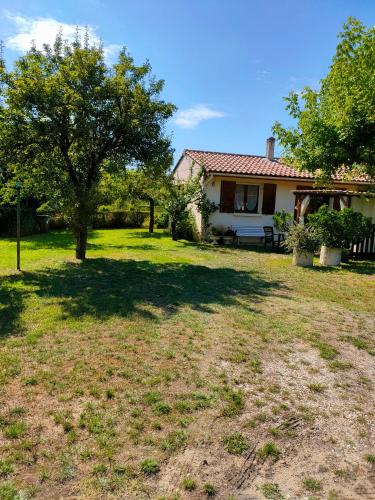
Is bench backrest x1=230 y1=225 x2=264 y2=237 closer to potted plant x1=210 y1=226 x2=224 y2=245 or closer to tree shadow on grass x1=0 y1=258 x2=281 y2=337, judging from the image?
potted plant x1=210 y1=226 x2=224 y2=245

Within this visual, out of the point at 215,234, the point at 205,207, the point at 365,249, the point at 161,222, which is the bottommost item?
the point at 365,249

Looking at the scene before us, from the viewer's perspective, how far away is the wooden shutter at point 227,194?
17.0 m

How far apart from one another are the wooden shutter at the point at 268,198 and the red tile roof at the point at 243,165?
63cm

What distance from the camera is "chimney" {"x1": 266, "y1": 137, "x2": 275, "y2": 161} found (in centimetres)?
2115

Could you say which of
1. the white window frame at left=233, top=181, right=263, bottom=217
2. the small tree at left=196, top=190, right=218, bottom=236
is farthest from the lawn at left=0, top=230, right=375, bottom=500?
the white window frame at left=233, top=181, right=263, bottom=217

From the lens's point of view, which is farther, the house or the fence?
the house

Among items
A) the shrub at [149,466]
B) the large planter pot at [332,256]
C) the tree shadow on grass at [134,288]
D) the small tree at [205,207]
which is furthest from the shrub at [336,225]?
the shrub at [149,466]

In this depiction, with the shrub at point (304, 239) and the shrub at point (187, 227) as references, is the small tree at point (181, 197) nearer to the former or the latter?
the shrub at point (187, 227)

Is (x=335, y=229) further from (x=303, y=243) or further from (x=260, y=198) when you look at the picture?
(x=260, y=198)

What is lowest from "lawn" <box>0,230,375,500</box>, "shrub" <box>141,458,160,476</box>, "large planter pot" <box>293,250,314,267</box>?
"shrub" <box>141,458,160,476</box>

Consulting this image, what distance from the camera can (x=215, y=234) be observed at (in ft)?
56.1

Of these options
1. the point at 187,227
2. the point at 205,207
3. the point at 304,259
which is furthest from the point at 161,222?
the point at 304,259

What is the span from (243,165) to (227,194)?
7.47 feet

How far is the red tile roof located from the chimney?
254 mm
